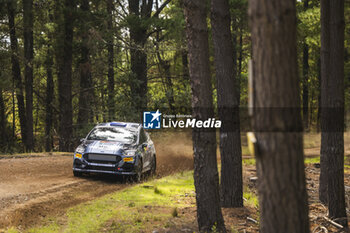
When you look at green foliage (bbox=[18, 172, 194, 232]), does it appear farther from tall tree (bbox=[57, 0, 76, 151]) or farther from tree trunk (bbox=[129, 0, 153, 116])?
tree trunk (bbox=[129, 0, 153, 116])

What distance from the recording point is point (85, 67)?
2616cm

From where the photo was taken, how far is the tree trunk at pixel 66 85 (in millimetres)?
24484

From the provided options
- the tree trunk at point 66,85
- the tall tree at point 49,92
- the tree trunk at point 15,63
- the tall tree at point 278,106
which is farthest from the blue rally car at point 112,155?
the tall tree at point 49,92

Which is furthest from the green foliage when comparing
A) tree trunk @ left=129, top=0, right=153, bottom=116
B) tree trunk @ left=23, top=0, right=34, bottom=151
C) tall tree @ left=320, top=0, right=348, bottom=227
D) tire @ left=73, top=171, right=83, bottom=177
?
tree trunk @ left=23, top=0, right=34, bottom=151

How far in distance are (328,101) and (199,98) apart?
11.1 feet

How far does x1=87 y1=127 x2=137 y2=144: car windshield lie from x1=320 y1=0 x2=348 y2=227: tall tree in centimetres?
660

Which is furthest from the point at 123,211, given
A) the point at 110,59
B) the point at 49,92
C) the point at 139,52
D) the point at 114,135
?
the point at 49,92

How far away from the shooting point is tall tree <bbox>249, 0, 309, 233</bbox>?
13.3 ft

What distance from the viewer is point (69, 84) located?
24516 mm

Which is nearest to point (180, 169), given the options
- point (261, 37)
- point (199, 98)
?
point (199, 98)

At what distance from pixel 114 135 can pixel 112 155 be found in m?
1.25

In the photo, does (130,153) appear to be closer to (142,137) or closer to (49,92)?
(142,137)

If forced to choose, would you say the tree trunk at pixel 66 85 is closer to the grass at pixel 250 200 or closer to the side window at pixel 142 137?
the side window at pixel 142 137

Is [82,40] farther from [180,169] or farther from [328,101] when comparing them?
[328,101]
